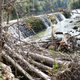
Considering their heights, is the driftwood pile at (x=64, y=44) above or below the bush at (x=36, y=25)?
below

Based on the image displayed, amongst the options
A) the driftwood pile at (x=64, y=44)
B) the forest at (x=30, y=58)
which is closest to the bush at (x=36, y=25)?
the driftwood pile at (x=64, y=44)

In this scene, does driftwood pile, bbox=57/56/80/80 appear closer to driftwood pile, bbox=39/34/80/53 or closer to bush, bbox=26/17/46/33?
driftwood pile, bbox=39/34/80/53

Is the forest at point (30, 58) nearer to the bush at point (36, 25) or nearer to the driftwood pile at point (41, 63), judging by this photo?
the driftwood pile at point (41, 63)

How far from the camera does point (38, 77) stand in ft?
11.2

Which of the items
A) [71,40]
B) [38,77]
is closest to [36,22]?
[71,40]

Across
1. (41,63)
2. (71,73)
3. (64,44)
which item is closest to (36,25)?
(64,44)

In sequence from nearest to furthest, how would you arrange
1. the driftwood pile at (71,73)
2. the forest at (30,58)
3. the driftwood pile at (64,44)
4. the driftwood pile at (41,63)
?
the forest at (30,58)
the driftwood pile at (71,73)
the driftwood pile at (41,63)
the driftwood pile at (64,44)

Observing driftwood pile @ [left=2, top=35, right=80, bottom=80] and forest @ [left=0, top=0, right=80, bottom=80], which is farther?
driftwood pile @ [left=2, top=35, right=80, bottom=80]

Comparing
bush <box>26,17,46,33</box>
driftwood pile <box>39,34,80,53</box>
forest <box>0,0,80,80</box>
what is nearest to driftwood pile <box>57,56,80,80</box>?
forest <box>0,0,80,80</box>

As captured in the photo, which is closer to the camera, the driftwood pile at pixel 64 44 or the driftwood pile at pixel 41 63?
the driftwood pile at pixel 41 63

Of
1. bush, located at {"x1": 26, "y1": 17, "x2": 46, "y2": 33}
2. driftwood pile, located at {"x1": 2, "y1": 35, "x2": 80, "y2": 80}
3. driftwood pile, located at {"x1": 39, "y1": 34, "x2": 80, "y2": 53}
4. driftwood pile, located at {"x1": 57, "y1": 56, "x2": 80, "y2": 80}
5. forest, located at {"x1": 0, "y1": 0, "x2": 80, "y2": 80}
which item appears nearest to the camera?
forest, located at {"x1": 0, "y1": 0, "x2": 80, "y2": 80}

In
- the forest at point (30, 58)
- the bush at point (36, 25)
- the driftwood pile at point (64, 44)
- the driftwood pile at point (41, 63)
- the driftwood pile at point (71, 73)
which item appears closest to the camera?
the forest at point (30, 58)

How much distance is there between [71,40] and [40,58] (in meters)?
3.90

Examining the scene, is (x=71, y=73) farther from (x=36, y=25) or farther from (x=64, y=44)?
(x=36, y=25)
